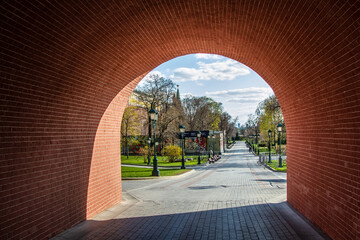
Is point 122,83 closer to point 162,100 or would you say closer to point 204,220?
point 204,220

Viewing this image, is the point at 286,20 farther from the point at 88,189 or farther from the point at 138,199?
the point at 138,199

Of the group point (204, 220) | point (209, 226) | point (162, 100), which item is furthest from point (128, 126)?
point (209, 226)

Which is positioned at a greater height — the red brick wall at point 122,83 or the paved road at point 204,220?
the red brick wall at point 122,83

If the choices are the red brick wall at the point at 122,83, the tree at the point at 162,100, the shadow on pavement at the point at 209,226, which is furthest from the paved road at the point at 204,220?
the tree at the point at 162,100

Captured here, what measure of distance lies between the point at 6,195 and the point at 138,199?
672 centimetres

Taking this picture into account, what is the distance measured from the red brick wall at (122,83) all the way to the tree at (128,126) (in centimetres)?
3204

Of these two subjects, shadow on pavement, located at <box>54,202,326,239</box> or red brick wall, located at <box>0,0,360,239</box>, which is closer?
red brick wall, located at <box>0,0,360,239</box>

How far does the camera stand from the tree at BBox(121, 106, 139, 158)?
4125 cm

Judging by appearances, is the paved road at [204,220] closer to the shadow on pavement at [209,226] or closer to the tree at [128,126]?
the shadow on pavement at [209,226]

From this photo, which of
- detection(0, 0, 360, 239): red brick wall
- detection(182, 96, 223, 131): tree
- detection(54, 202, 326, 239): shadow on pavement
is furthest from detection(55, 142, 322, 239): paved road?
detection(182, 96, 223, 131): tree

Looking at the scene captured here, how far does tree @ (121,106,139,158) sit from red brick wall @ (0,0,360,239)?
32035mm

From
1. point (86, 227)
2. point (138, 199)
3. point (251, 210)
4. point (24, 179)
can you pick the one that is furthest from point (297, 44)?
point (138, 199)

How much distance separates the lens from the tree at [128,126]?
135 feet

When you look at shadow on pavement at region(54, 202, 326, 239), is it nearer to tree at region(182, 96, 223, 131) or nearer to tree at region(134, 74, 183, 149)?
tree at region(134, 74, 183, 149)
